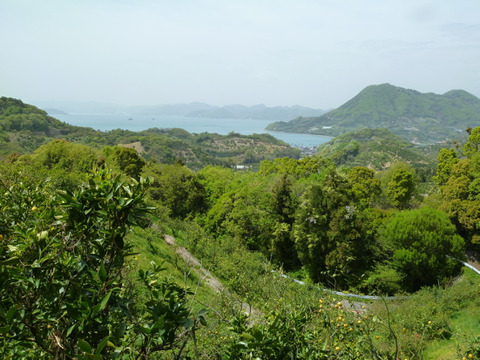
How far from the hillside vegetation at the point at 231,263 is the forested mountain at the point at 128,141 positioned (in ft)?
86.2

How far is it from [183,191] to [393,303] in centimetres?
1765

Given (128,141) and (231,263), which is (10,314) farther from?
(128,141)

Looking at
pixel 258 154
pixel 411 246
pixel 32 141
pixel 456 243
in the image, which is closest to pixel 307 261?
pixel 411 246

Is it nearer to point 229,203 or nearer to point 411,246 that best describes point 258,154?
point 229,203

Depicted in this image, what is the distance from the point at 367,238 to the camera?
51.3 ft

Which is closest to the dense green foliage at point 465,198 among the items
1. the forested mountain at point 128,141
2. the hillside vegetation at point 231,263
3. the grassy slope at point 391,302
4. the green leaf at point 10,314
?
the hillside vegetation at point 231,263

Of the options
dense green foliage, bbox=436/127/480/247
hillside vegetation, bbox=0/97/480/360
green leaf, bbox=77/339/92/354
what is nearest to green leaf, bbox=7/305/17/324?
hillside vegetation, bbox=0/97/480/360

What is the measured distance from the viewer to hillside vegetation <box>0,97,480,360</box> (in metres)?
1.54

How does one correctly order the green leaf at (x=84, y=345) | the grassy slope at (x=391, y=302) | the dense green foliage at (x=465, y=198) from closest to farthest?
the green leaf at (x=84, y=345), the grassy slope at (x=391, y=302), the dense green foliage at (x=465, y=198)

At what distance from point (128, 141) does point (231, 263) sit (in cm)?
7518

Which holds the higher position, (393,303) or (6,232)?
(6,232)

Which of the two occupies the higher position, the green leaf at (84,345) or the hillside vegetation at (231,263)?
the green leaf at (84,345)

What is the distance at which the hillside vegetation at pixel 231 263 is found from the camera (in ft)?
5.04

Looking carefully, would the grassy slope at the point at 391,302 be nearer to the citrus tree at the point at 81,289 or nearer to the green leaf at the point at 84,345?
the citrus tree at the point at 81,289
